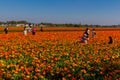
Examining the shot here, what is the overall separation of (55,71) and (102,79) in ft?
6.60

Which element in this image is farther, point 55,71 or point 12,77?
point 55,71

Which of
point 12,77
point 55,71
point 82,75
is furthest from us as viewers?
point 55,71

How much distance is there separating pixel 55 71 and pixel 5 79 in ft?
6.45

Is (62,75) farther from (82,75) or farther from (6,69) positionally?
(6,69)

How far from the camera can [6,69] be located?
11.2 meters

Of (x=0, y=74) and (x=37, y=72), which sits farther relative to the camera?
(x=37, y=72)

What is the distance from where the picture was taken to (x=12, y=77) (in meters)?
9.47

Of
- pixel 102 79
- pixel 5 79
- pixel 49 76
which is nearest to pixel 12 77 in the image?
pixel 5 79

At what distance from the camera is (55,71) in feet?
35.8

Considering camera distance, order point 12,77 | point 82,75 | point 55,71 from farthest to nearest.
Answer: point 55,71
point 82,75
point 12,77

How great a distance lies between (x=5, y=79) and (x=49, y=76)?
1367mm

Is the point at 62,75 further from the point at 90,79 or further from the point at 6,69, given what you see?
the point at 6,69

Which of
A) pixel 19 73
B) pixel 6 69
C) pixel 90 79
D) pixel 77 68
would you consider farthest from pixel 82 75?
pixel 6 69

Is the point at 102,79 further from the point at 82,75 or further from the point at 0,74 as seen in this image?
the point at 0,74
